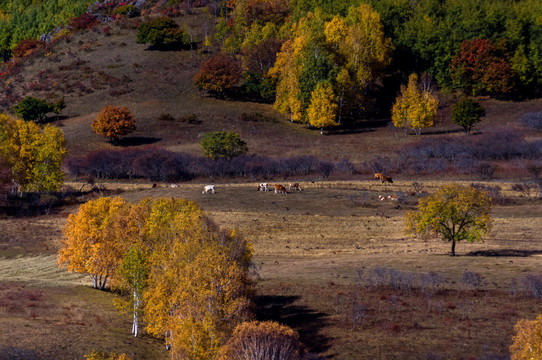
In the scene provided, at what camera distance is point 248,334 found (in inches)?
1511

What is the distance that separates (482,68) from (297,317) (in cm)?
10385

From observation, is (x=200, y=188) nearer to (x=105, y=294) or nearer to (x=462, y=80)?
(x=105, y=294)

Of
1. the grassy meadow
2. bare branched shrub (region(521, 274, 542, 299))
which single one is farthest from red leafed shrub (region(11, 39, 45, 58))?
bare branched shrub (region(521, 274, 542, 299))

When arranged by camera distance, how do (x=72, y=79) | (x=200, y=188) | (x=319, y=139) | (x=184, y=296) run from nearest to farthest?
(x=184, y=296), (x=200, y=188), (x=319, y=139), (x=72, y=79)

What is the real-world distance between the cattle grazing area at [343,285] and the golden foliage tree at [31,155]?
987 cm

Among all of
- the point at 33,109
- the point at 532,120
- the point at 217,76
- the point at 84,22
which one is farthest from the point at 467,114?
the point at 84,22

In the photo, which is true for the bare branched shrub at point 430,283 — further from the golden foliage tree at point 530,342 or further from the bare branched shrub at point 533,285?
the golden foliage tree at point 530,342

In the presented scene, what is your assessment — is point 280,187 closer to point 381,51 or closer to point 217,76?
point 217,76

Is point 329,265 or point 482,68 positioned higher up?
point 482,68

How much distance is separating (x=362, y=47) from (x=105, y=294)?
9597 cm

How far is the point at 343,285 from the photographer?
185 ft

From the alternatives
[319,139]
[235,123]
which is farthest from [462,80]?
[235,123]

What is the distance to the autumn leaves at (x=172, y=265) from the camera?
1652 inches

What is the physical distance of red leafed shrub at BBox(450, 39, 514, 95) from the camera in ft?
464
